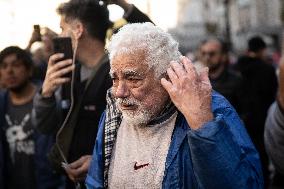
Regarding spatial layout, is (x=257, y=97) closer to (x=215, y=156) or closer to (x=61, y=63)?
(x=61, y=63)

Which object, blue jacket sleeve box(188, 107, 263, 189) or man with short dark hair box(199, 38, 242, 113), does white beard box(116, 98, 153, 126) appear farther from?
man with short dark hair box(199, 38, 242, 113)

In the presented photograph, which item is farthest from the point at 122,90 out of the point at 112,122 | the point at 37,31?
the point at 37,31

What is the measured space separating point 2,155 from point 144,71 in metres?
2.29

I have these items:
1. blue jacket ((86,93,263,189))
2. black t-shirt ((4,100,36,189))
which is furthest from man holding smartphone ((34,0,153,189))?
blue jacket ((86,93,263,189))

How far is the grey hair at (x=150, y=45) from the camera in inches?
85.6

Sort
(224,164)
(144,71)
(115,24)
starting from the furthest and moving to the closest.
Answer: (115,24), (144,71), (224,164)

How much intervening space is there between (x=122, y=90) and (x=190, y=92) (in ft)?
1.31

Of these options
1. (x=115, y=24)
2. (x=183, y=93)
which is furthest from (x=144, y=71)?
(x=115, y=24)

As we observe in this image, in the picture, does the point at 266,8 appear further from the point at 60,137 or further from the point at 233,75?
the point at 60,137

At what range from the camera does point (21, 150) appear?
4094 mm

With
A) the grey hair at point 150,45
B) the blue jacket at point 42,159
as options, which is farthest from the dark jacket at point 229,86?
the grey hair at point 150,45

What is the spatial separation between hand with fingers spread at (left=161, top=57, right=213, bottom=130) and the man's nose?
0.23 metres

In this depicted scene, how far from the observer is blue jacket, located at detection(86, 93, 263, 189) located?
1835 mm

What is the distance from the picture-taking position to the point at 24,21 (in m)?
3.75
